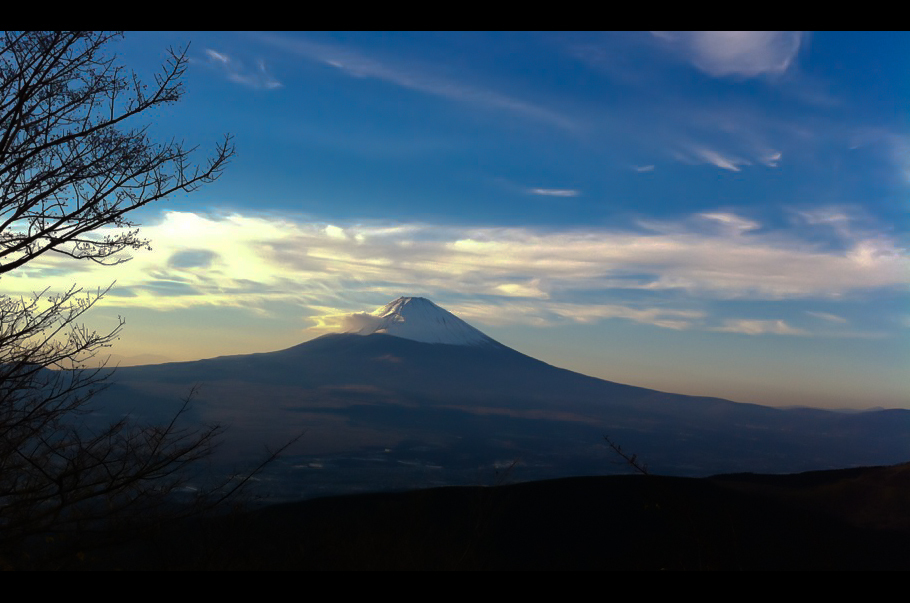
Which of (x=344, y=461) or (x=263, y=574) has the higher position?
(x=263, y=574)

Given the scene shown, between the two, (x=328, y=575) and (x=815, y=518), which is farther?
(x=815, y=518)

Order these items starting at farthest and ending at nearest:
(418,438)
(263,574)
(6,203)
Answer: (418,438) < (6,203) < (263,574)

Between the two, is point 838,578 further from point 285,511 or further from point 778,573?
point 285,511

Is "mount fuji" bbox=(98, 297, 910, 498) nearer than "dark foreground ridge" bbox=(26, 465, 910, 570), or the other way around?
"dark foreground ridge" bbox=(26, 465, 910, 570)

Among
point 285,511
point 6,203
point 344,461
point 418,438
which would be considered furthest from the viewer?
point 418,438

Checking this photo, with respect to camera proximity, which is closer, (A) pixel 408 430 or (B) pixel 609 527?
(B) pixel 609 527

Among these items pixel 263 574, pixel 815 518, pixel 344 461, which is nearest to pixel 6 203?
pixel 263 574

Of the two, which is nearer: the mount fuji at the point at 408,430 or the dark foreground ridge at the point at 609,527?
the dark foreground ridge at the point at 609,527
